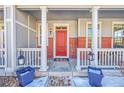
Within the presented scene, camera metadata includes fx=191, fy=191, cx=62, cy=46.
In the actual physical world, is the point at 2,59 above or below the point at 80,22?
below

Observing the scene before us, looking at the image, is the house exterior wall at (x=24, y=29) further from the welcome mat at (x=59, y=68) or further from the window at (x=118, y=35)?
the window at (x=118, y=35)

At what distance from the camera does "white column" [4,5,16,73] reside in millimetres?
7777

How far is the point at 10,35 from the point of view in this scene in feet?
25.8

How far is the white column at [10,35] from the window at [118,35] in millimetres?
6870

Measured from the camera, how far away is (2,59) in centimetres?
829

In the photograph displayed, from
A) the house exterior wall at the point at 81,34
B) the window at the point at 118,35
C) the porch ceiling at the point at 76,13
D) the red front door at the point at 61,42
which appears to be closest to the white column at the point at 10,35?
the porch ceiling at the point at 76,13

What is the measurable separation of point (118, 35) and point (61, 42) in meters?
3.73

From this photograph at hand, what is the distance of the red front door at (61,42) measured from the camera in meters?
12.8

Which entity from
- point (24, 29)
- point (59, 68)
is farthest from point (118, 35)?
point (24, 29)

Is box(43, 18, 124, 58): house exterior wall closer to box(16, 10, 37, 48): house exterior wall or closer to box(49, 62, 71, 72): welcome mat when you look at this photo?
box(16, 10, 37, 48): house exterior wall

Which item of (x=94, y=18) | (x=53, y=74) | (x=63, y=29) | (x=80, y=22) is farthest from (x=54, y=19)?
(x=53, y=74)

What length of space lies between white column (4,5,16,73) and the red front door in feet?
17.0
